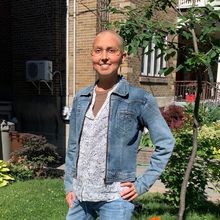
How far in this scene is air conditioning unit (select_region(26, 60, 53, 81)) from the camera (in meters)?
10.8

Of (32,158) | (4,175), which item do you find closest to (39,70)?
(32,158)

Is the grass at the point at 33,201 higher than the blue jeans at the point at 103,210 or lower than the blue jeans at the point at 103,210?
lower

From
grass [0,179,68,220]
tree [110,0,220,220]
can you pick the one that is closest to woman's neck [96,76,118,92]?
Result: tree [110,0,220,220]

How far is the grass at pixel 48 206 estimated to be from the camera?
→ 15.5 feet

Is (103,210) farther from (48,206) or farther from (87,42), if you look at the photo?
(87,42)

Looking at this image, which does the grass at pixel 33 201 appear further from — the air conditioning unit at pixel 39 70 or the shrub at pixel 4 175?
the air conditioning unit at pixel 39 70

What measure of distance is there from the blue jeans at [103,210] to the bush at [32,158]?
468 centimetres

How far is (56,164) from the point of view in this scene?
8.83m

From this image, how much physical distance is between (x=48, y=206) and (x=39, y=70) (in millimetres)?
6398

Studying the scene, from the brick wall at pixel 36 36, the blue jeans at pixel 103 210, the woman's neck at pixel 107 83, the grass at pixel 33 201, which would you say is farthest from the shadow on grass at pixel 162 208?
the brick wall at pixel 36 36

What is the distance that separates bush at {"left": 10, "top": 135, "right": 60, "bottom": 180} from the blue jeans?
468cm

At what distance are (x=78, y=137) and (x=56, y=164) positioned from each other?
6.63 meters

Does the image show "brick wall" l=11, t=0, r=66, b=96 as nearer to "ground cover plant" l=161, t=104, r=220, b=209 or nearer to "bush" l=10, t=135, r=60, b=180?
"bush" l=10, t=135, r=60, b=180

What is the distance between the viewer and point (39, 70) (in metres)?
10.9
